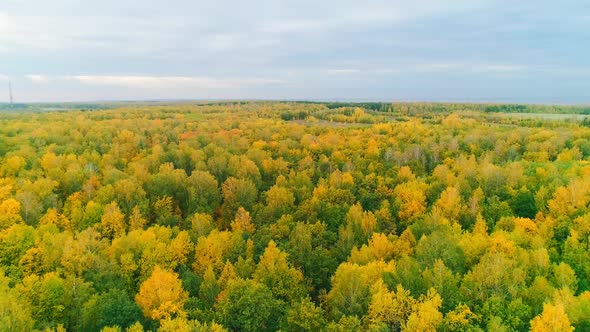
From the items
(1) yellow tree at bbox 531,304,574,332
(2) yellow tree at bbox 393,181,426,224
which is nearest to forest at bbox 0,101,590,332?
(1) yellow tree at bbox 531,304,574,332

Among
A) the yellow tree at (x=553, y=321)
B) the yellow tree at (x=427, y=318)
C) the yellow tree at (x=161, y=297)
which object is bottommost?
the yellow tree at (x=161, y=297)

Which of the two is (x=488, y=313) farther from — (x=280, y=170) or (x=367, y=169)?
(x=280, y=170)

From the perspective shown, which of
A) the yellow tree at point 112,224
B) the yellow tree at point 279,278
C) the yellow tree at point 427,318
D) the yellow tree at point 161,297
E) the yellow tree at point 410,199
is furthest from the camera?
the yellow tree at point 410,199

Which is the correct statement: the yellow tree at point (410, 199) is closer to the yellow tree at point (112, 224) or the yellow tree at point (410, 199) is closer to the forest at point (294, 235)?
the forest at point (294, 235)

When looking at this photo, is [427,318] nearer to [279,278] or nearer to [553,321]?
[553,321]

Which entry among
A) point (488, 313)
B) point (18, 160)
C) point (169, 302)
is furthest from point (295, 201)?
point (18, 160)

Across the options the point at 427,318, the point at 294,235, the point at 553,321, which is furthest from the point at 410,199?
the point at 553,321

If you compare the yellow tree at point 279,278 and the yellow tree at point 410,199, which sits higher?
the yellow tree at point 410,199

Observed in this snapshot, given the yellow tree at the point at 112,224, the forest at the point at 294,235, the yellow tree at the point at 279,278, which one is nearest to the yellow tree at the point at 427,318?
the forest at the point at 294,235
